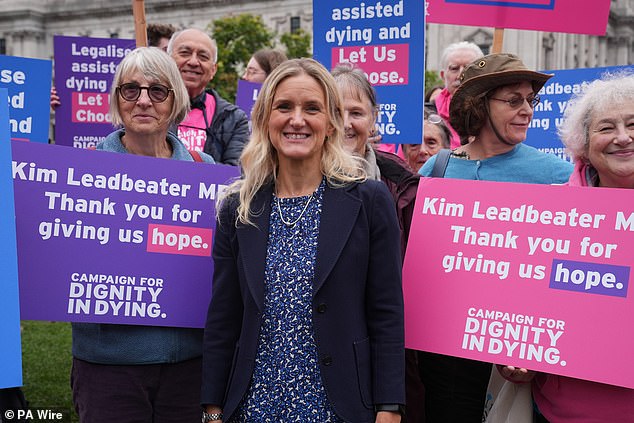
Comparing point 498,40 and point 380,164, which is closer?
point 380,164

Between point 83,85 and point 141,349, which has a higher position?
point 83,85

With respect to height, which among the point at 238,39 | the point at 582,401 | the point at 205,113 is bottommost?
the point at 582,401

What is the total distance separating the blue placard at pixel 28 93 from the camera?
17.2 feet

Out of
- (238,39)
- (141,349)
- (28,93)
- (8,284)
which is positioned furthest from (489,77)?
(238,39)

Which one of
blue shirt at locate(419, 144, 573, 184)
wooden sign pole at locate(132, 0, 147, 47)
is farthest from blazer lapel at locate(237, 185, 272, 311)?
wooden sign pole at locate(132, 0, 147, 47)

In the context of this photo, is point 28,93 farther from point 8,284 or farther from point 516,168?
point 516,168

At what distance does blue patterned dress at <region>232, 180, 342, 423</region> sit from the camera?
278 cm

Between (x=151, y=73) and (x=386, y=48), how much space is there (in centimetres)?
220

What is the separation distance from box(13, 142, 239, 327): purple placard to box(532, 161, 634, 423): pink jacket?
4.47ft

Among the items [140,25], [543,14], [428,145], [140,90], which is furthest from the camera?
[428,145]

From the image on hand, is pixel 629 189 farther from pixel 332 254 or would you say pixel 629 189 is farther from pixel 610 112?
pixel 332 254

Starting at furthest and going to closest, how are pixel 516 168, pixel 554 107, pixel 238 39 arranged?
1. pixel 238 39
2. pixel 554 107
3. pixel 516 168

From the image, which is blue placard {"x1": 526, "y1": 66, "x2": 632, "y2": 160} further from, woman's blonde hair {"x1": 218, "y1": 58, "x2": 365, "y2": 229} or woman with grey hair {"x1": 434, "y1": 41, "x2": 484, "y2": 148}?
woman's blonde hair {"x1": 218, "y1": 58, "x2": 365, "y2": 229}

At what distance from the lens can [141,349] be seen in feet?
10.9
